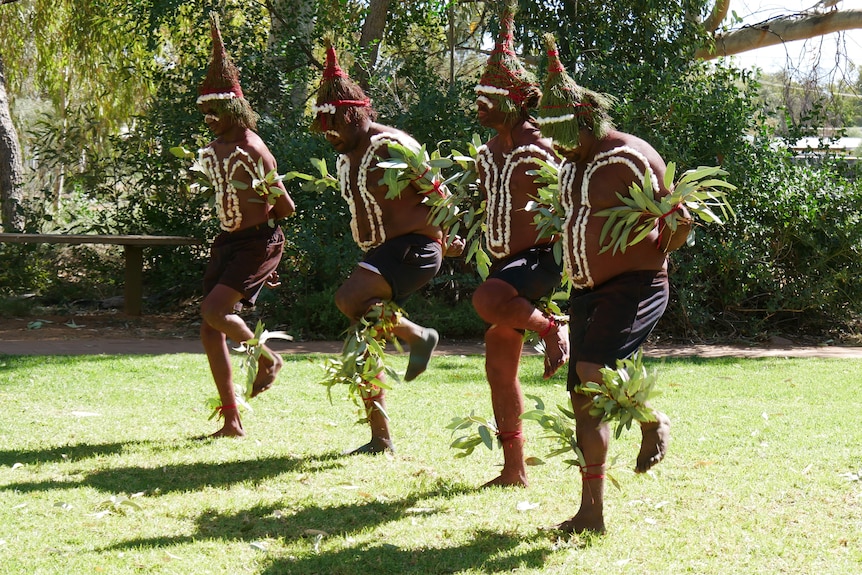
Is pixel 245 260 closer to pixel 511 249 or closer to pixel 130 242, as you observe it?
pixel 511 249

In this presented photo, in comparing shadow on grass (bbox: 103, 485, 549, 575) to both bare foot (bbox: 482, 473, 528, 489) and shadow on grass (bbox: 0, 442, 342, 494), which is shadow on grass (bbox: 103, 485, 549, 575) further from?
shadow on grass (bbox: 0, 442, 342, 494)

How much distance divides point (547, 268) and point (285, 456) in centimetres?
190

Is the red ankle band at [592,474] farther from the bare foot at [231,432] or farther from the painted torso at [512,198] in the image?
the bare foot at [231,432]

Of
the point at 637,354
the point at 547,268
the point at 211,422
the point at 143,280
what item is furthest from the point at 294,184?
the point at 637,354

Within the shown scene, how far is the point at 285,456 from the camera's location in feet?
17.7

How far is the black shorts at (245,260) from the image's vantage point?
18.5ft

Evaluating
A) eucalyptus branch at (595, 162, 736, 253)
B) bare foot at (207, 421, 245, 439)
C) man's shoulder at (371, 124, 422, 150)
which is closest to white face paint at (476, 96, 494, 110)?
man's shoulder at (371, 124, 422, 150)

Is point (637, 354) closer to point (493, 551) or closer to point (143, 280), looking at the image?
point (493, 551)

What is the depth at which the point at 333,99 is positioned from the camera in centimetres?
509

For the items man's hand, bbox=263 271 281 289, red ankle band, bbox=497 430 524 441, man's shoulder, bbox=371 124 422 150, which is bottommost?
red ankle band, bbox=497 430 524 441

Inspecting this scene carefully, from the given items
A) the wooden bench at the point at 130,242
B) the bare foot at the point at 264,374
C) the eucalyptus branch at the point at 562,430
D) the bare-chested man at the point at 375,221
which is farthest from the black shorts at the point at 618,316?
the wooden bench at the point at 130,242

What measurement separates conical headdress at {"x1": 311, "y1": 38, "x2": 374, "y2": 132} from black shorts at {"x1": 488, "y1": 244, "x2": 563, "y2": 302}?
1208 millimetres

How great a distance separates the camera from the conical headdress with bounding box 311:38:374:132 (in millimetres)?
5082

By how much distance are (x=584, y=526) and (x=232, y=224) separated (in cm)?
283
